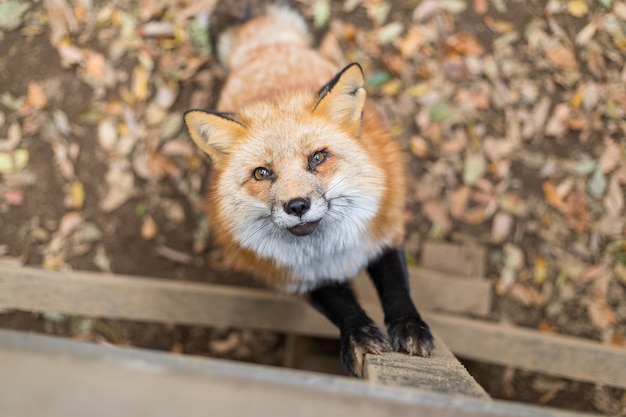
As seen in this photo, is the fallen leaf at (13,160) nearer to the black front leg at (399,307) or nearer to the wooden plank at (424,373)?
the black front leg at (399,307)

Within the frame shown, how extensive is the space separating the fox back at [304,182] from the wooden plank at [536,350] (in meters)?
0.76

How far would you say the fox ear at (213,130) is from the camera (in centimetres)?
178

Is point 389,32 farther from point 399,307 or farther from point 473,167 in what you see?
point 399,307

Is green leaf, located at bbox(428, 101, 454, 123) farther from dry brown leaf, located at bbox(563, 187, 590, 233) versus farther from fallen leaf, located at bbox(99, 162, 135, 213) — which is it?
fallen leaf, located at bbox(99, 162, 135, 213)

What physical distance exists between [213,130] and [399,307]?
3.19ft

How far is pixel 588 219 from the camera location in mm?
2914

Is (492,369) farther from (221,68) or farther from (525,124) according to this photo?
(221,68)

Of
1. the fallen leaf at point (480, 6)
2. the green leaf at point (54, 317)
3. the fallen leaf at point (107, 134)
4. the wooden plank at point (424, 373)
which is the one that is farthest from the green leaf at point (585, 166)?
the green leaf at point (54, 317)

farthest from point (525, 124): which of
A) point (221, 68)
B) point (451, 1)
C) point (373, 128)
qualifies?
point (221, 68)

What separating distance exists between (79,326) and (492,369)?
2.52 meters

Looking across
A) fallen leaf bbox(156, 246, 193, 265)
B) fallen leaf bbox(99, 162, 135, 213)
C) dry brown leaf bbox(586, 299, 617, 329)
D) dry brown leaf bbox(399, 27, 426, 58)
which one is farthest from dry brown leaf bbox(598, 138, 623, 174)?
fallen leaf bbox(99, 162, 135, 213)

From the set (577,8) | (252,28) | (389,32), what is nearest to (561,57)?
(577,8)

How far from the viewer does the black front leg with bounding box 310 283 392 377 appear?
167cm

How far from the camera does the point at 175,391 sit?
1.03 m
